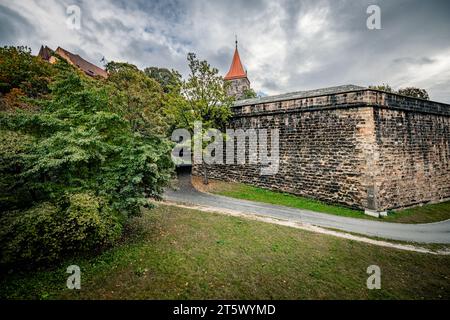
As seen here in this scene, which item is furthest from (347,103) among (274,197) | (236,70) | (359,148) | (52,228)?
(236,70)

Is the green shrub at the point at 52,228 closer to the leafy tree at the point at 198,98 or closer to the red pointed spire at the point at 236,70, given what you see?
the leafy tree at the point at 198,98

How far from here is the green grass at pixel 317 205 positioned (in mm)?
10216

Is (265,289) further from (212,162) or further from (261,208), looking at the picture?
(212,162)

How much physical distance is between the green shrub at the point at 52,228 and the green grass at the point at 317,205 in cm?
824

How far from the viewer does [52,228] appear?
4.21 metres

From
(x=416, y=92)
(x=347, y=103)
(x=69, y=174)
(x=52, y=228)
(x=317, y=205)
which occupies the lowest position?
(x=317, y=205)

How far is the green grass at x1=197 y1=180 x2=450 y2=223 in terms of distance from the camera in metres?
10.2

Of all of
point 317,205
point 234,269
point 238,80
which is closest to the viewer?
point 234,269

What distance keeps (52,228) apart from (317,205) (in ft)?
36.7

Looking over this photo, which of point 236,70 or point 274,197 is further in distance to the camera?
point 236,70

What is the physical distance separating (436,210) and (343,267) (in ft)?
35.2

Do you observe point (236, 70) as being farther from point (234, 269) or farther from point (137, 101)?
point (234, 269)

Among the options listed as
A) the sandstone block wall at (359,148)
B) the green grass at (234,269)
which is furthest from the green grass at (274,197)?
the green grass at (234,269)
